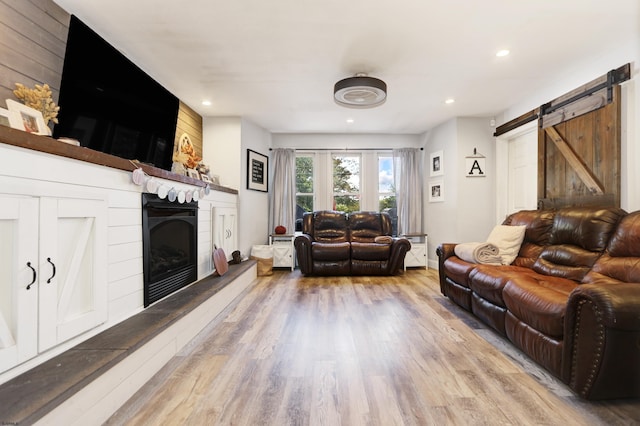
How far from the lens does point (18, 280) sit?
1242 millimetres

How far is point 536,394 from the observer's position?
1.57 m

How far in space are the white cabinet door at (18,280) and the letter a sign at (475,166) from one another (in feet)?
15.8

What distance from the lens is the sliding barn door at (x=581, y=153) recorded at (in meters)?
2.65

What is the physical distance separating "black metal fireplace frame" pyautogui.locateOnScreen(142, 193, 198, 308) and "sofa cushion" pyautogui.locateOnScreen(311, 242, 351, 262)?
1.91 metres

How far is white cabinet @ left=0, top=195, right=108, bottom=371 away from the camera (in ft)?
4.00

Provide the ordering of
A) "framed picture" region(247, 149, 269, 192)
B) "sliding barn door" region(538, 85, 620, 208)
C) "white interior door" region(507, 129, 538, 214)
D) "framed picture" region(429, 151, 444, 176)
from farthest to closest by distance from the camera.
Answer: "framed picture" region(429, 151, 444, 176) → "framed picture" region(247, 149, 269, 192) → "white interior door" region(507, 129, 538, 214) → "sliding barn door" region(538, 85, 620, 208)

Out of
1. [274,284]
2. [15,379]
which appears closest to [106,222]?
[15,379]

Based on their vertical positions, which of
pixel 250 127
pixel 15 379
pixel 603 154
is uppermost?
pixel 250 127

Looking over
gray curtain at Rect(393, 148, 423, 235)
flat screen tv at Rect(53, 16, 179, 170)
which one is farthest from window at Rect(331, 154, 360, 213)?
flat screen tv at Rect(53, 16, 179, 170)

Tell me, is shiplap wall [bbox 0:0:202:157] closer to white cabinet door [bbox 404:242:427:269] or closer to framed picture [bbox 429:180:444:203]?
white cabinet door [bbox 404:242:427:269]

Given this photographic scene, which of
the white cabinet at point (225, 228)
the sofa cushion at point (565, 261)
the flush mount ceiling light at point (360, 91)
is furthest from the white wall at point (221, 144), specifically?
the sofa cushion at point (565, 261)

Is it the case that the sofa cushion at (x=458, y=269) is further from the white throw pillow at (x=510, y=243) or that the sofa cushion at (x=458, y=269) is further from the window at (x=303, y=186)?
the window at (x=303, y=186)

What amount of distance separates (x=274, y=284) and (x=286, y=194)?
1.92 meters

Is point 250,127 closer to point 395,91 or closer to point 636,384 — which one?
point 395,91
